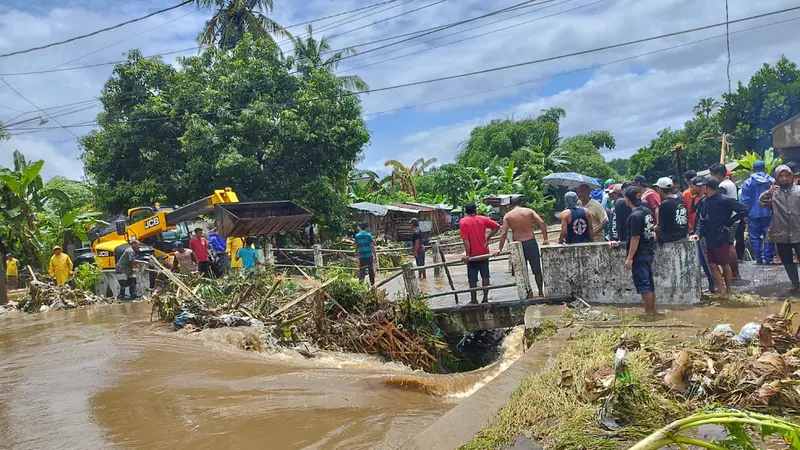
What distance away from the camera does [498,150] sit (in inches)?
1558

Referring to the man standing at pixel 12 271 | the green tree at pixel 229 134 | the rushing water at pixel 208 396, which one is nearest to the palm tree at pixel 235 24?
the green tree at pixel 229 134

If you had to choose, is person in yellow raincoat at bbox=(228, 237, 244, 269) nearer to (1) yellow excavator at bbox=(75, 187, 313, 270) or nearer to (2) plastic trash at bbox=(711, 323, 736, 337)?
(1) yellow excavator at bbox=(75, 187, 313, 270)

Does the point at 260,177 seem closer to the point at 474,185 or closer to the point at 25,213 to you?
the point at 25,213

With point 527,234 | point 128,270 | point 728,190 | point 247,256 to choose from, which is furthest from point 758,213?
point 128,270

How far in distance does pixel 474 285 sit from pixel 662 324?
3.14 m

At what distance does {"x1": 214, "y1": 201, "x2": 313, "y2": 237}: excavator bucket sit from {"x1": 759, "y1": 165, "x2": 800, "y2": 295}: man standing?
9212 mm

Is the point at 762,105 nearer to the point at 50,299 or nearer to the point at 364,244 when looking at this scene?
the point at 364,244

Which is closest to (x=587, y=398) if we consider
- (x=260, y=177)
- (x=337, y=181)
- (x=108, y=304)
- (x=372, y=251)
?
(x=372, y=251)

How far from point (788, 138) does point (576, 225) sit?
17.3 m

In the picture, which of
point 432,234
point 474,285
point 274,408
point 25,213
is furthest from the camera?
point 432,234

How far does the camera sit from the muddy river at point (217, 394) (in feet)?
16.6

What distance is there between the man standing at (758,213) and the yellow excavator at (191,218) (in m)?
8.82

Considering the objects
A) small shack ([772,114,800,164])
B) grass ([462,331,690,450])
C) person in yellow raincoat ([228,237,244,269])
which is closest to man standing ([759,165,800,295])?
grass ([462,331,690,450])

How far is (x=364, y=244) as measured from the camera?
11.4 m
